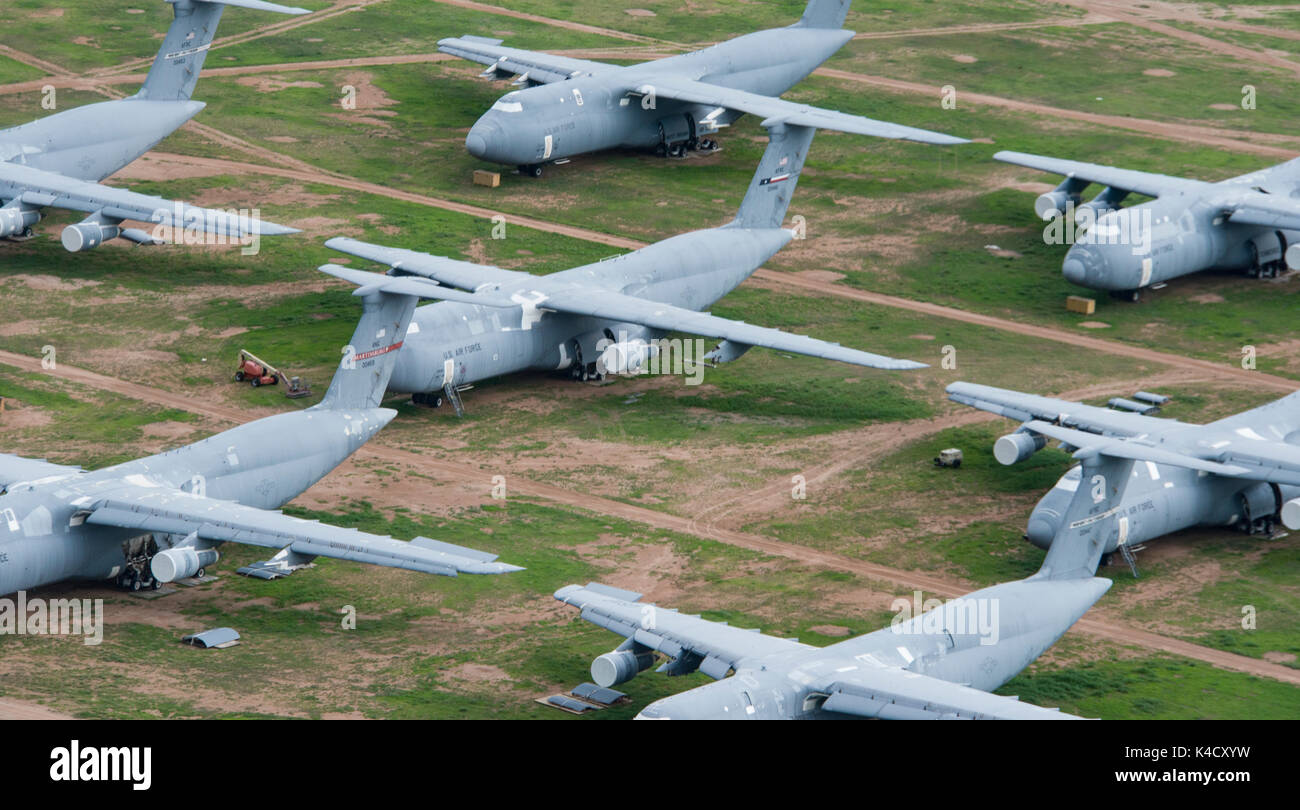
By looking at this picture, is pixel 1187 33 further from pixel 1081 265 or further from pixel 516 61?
pixel 1081 265

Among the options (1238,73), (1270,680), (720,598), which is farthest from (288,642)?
(1238,73)

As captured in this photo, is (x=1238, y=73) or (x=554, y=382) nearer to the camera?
(x=554, y=382)

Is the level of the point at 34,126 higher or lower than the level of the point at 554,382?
higher

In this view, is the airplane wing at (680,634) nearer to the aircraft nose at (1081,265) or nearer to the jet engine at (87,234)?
the aircraft nose at (1081,265)

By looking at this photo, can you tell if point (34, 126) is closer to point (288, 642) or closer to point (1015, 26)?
point (288, 642)

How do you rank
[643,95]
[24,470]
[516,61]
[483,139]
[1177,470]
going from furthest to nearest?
[516,61] → [643,95] → [483,139] → [1177,470] → [24,470]

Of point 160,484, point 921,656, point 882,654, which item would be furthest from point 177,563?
point 921,656

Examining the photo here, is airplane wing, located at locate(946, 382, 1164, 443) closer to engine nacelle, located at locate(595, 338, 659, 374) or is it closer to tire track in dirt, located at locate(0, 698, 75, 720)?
engine nacelle, located at locate(595, 338, 659, 374)
